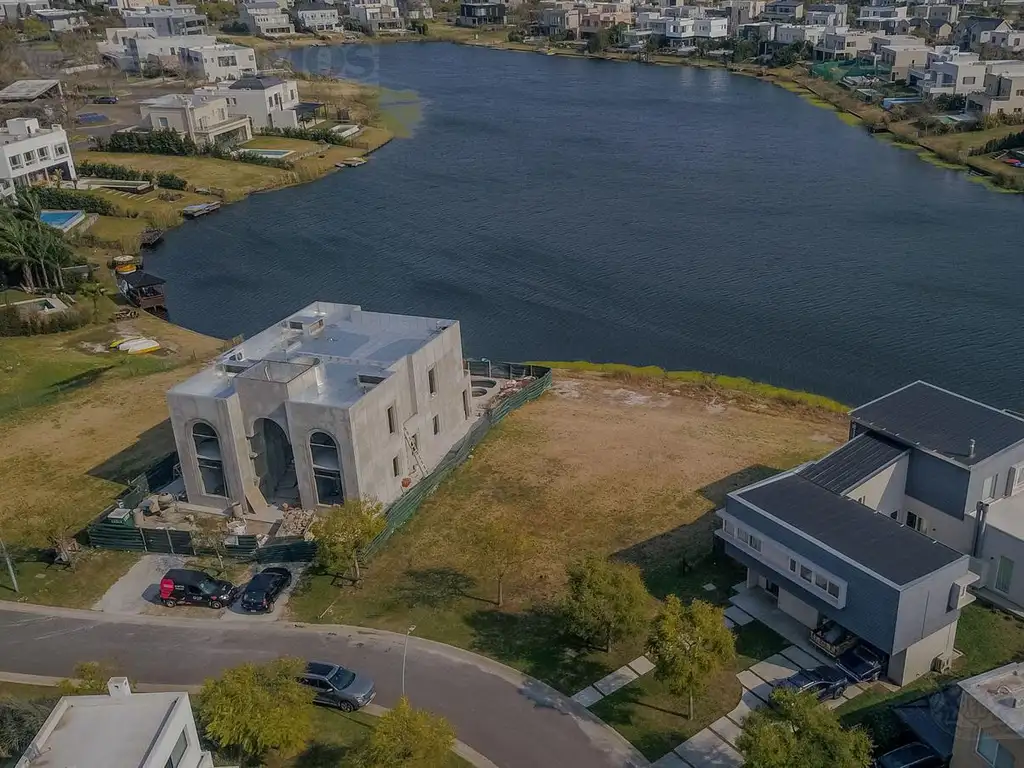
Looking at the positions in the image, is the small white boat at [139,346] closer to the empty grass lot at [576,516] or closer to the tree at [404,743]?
the empty grass lot at [576,516]

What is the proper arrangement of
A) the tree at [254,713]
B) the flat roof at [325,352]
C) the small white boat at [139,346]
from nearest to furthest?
the tree at [254,713], the flat roof at [325,352], the small white boat at [139,346]

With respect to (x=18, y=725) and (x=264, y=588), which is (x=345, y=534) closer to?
(x=264, y=588)

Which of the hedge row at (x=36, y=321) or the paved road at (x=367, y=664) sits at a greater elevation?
the hedge row at (x=36, y=321)

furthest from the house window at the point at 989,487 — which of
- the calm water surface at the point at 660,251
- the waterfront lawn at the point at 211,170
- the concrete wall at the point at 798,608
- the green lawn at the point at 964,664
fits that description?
the waterfront lawn at the point at 211,170

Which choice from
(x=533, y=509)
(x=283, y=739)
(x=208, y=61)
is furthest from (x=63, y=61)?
(x=283, y=739)

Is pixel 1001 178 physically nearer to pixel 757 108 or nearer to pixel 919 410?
pixel 757 108

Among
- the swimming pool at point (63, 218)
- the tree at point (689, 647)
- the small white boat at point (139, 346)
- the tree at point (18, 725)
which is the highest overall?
the swimming pool at point (63, 218)

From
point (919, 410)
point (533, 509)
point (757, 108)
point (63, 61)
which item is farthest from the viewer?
point (63, 61)
